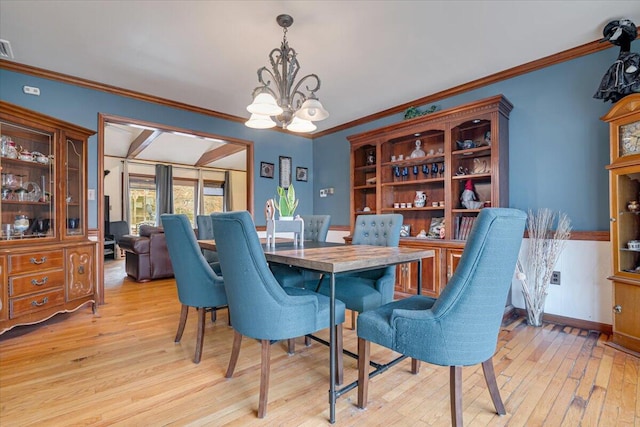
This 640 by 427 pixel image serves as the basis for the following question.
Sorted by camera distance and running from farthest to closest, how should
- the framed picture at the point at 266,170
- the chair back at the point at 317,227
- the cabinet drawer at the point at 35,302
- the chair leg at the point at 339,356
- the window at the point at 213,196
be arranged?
the window at the point at 213,196, the framed picture at the point at 266,170, the chair back at the point at 317,227, the cabinet drawer at the point at 35,302, the chair leg at the point at 339,356

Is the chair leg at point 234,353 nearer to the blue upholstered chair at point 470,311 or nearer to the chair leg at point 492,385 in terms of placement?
the blue upholstered chair at point 470,311

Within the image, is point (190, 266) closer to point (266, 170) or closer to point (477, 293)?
point (477, 293)

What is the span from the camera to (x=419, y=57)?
2830 mm

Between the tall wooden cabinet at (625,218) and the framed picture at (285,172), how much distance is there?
12.6 feet

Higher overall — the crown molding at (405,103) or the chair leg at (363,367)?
the crown molding at (405,103)

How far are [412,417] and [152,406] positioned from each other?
4.23 feet

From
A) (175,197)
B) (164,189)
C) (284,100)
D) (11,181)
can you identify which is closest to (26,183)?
(11,181)

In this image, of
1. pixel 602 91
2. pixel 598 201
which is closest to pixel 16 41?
pixel 602 91

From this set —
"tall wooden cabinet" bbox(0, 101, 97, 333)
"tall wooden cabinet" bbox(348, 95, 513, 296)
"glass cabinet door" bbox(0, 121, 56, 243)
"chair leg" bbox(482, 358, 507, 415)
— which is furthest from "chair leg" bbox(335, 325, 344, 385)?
"glass cabinet door" bbox(0, 121, 56, 243)

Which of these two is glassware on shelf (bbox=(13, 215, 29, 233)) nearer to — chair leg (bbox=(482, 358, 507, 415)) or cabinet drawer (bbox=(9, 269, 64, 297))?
cabinet drawer (bbox=(9, 269, 64, 297))

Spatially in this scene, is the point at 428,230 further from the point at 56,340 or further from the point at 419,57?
the point at 56,340

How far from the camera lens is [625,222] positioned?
7.57 feet

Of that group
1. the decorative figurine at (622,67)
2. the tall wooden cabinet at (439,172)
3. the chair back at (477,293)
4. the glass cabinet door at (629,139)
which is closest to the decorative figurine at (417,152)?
the tall wooden cabinet at (439,172)

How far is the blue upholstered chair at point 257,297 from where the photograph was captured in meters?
1.45
